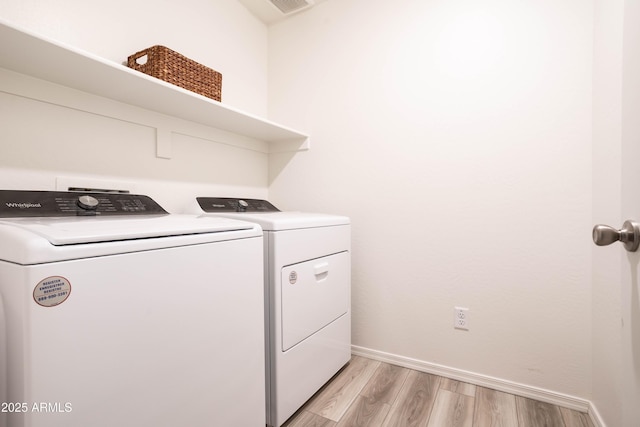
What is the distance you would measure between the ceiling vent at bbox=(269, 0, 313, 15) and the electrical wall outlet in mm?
2036

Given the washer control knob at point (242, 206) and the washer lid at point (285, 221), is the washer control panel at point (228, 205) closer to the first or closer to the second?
the washer control knob at point (242, 206)

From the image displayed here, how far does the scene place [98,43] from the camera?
4.22ft

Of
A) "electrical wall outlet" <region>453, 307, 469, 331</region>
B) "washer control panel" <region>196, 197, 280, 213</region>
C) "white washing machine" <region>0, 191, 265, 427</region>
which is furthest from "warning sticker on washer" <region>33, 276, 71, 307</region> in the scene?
"electrical wall outlet" <region>453, 307, 469, 331</region>

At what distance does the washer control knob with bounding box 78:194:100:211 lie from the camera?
3.45 ft

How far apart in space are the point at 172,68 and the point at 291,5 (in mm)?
1109

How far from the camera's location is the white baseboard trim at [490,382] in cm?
140

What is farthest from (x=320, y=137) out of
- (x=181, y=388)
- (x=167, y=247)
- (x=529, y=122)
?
(x=181, y=388)

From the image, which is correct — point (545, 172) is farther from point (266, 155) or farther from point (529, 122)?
point (266, 155)

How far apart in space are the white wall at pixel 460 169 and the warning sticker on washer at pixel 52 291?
1.50m

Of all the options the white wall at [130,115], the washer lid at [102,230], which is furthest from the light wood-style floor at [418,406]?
the white wall at [130,115]

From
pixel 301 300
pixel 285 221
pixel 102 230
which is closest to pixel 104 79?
pixel 102 230

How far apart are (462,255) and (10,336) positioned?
66.7 inches

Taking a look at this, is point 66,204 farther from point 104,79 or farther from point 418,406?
point 418,406

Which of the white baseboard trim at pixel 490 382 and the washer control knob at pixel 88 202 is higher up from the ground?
the washer control knob at pixel 88 202
